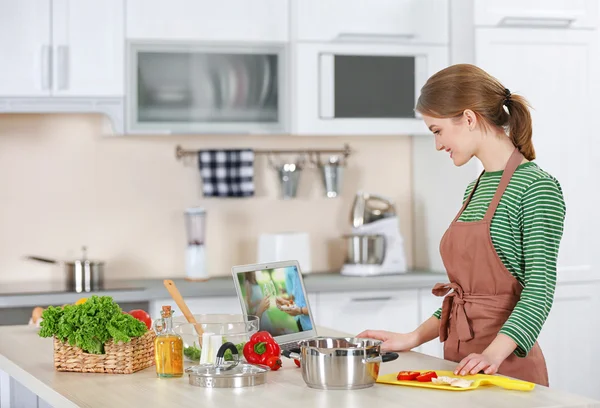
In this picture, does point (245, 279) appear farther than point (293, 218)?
No

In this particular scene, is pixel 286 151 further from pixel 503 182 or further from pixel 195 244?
pixel 503 182

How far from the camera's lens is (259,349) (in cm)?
208

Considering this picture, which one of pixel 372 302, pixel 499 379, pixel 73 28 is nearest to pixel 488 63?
pixel 372 302

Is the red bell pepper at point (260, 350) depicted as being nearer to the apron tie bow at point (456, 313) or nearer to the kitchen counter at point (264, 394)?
the kitchen counter at point (264, 394)

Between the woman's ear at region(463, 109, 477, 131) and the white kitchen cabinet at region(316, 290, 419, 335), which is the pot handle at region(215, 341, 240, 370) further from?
the white kitchen cabinet at region(316, 290, 419, 335)

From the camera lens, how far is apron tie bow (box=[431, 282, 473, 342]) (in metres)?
2.34

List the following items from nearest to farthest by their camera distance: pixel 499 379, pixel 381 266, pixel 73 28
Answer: pixel 499 379, pixel 73 28, pixel 381 266

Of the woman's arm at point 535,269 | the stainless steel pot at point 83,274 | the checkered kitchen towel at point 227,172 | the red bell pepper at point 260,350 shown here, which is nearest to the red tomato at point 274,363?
the red bell pepper at point 260,350

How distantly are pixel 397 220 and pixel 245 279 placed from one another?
6.68 ft

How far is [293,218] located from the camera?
4.46 metres

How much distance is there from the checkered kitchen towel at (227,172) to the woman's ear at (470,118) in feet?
6.73

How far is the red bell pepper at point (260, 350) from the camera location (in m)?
2.07

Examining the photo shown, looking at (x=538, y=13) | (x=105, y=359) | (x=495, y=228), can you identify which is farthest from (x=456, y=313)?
(x=538, y=13)

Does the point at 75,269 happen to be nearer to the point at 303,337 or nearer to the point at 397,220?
the point at 397,220
